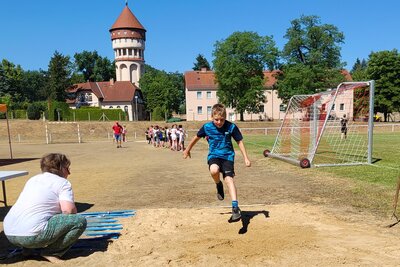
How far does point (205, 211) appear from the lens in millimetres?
6762

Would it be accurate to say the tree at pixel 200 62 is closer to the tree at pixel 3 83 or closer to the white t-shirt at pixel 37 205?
the tree at pixel 3 83

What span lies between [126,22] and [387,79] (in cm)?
5722

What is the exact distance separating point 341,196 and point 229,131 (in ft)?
11.9

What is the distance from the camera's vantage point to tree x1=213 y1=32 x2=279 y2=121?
59.0 meters

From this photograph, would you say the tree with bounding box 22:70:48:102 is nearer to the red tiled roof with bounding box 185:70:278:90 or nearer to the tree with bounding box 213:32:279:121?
the red tiled roof with bounding box 185:70:278:90

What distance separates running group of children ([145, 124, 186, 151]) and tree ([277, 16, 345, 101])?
1317 inches

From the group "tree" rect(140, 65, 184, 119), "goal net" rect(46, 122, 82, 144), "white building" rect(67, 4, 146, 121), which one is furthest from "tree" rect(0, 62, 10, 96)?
"goal net" rect(46, 122, 82, 144)

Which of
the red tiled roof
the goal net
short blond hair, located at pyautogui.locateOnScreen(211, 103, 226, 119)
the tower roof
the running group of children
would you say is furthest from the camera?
the tower roof

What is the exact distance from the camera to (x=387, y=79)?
2373 inches

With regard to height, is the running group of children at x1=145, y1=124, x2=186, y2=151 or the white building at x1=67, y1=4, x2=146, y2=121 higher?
the white building at x1=67, y1=4, x2=146, y2=121

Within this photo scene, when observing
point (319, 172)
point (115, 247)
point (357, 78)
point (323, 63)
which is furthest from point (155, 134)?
point (357, 78)

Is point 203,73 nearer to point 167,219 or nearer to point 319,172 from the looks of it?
point 319,172

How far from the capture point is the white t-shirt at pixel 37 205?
14.2 feet

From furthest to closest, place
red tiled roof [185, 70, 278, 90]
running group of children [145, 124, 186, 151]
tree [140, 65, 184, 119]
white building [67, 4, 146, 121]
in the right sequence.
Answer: tree [140, 65, 184, 119] < white building [67, 4, 146, 121] < red tiled roof [185, 70, 278, 90] < running group of children [145, 124, 186, 151]
